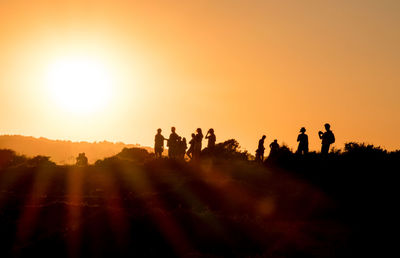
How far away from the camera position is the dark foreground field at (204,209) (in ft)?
64.3

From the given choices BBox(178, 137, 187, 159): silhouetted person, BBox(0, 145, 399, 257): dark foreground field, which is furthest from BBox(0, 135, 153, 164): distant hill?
BBox(0, 145, 399, 257): dark foreground field

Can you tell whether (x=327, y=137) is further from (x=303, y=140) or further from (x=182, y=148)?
(x=182, y=148)

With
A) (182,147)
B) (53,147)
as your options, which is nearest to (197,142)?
(182,147)

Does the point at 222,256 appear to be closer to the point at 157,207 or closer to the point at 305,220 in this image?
the point at 305,220

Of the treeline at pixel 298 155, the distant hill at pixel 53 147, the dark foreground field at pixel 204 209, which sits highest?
the distant hill at pixel 53 147

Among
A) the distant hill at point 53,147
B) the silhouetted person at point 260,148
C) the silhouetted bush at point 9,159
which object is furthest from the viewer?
the distant hill at point 53,147

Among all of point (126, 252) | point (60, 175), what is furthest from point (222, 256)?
point (60, 175)

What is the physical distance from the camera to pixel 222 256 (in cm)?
1855

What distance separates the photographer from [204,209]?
25.4 metres

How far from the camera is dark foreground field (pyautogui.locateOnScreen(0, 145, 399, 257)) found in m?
19.6

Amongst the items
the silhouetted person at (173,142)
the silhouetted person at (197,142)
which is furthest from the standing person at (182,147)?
the silhouetted person at (197,142)

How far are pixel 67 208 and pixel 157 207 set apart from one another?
4.07 metres

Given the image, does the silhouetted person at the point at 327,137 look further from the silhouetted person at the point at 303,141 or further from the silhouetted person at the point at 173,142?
the silhouetted person at the point at 173,142

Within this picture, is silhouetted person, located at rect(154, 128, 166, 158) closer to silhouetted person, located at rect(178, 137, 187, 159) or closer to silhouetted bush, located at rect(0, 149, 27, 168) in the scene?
silhouetted person, located at rect(178, 137, 187, 159)
